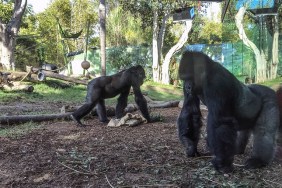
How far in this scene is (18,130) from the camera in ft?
23.2

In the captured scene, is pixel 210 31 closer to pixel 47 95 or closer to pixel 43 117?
pixel 47 95

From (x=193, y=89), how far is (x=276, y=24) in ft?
55.2

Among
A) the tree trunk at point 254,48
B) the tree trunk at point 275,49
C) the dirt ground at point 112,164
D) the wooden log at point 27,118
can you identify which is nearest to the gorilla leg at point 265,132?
the dirt ground at point 112,164

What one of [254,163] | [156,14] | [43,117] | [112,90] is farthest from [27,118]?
[156,14]

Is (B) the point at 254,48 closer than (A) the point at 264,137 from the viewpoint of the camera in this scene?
No

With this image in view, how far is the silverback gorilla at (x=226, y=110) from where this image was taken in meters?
3.96

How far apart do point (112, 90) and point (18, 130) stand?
219 centimetres

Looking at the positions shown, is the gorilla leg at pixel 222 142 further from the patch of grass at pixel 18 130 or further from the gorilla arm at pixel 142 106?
the gorilla arm at pixel 142 106

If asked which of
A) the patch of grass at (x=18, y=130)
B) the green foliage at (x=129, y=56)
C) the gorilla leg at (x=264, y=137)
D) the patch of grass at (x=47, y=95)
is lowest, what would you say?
the patch of grass at (x=47, y=95)

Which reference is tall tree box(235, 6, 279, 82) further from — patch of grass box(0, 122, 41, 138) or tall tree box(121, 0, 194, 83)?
patch of grass box(0, 122, 41, 138)

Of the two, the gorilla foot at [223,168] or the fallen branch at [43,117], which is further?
the fallen branch at [43,117]

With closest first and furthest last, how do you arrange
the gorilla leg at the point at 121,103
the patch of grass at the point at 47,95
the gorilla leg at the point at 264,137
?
the gorilla leg at the point at 264,137, the gorilla leg at the point at 121,103, the patch of grass at the point at 47,95

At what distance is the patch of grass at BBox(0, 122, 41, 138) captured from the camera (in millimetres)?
6614

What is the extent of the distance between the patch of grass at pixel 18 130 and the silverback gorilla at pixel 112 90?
34.4 inches
